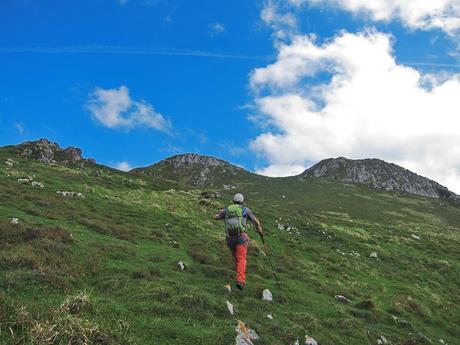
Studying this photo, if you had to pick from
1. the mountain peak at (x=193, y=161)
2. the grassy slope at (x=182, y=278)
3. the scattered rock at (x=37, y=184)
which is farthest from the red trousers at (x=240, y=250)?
the mountain peak at (x=193, y=161)

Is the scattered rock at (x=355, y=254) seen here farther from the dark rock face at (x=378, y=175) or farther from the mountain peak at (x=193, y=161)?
the dark rock face at (x=378, y=175)

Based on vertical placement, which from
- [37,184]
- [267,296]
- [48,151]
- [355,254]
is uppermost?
[48,151]

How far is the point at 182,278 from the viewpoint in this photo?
53.3 ft

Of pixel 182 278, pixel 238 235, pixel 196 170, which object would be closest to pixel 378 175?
pixel 196 170

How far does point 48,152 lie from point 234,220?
5780cm

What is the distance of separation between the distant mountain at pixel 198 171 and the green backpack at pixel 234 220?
390ft

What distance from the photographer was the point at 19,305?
919 centimetres

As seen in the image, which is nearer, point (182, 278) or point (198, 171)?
point (182, 278)

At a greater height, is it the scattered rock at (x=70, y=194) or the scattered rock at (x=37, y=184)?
the scattered rock at (x=37, y=184)

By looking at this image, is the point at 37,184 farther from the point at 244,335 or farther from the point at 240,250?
the point at 244,335

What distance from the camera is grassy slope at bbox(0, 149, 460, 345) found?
10398 mm

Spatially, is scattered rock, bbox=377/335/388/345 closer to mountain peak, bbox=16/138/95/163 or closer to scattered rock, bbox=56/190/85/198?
scattered rock, bbox=56/190/85/198

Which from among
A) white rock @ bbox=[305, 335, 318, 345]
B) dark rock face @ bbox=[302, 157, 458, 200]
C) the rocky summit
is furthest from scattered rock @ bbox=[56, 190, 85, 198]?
dark rock face @ bbox=[302, 157, 458, 200]

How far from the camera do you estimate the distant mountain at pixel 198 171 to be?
149500 mm
